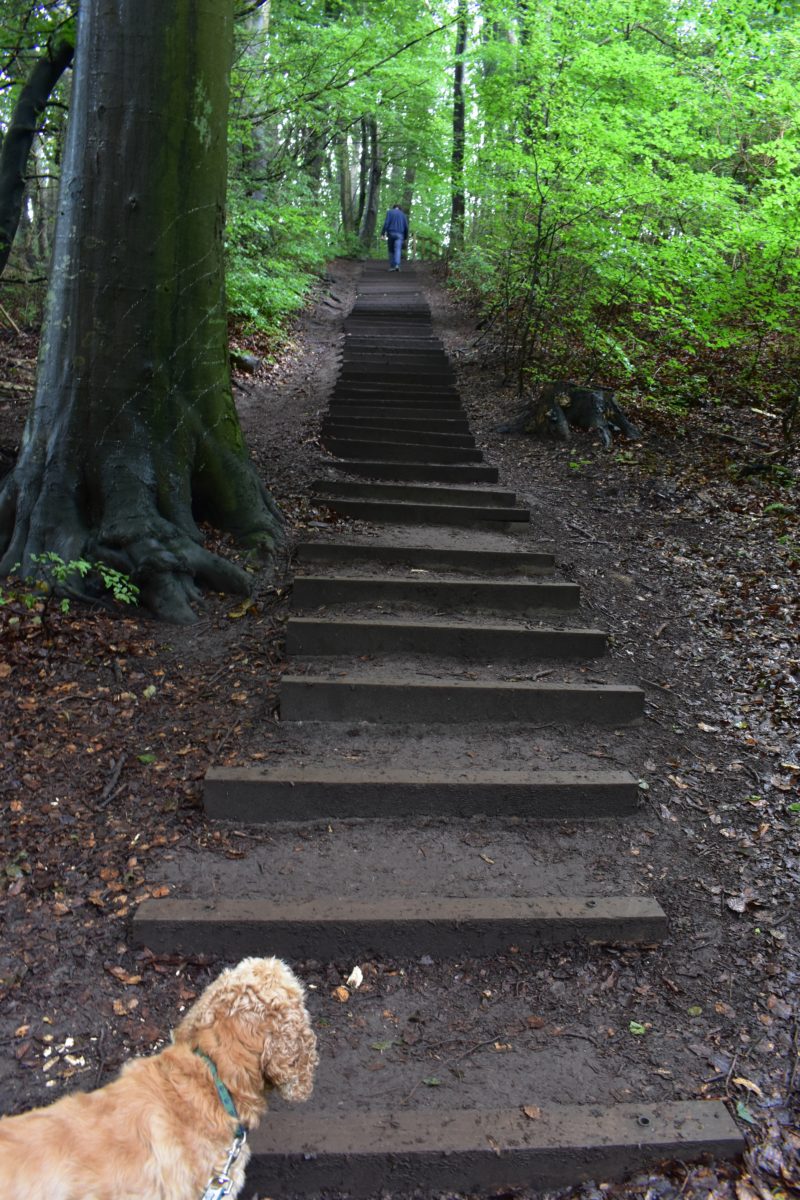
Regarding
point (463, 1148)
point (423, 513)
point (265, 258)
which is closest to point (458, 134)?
point (265, 258)

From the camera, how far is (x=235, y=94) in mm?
9789

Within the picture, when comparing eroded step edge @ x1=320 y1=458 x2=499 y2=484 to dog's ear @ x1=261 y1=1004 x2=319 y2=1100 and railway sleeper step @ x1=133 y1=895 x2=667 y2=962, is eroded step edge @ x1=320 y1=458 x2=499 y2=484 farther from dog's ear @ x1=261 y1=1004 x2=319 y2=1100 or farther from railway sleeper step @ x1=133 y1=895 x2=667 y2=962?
dog's ear @ x1=261 y1=1004 x2=319 y2=1100

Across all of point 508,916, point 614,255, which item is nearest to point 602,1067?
point 508,916

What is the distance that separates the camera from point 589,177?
9992mm

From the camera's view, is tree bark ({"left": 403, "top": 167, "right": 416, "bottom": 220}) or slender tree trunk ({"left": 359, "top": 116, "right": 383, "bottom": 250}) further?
tree bark ({"left": 403, "top": 167, "right": 416, "bottom": 220})

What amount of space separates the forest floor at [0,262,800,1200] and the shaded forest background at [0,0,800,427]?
3.49 meters

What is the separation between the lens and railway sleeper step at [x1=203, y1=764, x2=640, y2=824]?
162 inches

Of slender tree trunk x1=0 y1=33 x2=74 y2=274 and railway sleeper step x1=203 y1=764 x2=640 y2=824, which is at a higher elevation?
slender tree trunk x1=0 y1=33 x2=74 y2=274

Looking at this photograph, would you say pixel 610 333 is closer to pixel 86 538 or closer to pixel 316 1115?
pixel 86 538

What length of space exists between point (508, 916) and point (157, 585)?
334 centimetres

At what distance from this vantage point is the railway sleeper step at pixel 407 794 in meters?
4.12

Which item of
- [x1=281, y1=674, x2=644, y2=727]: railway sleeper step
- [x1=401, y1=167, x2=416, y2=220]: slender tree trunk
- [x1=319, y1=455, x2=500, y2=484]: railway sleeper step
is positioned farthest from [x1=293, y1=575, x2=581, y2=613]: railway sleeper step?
[x1=401, y1=167, x2=416, y2=220]: slender tree trunk

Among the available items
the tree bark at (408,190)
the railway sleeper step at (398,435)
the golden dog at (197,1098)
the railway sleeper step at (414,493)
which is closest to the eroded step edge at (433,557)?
the railway sleeper step at (414,493)

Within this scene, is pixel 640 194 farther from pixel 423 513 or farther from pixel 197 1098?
pixel 197 1098
